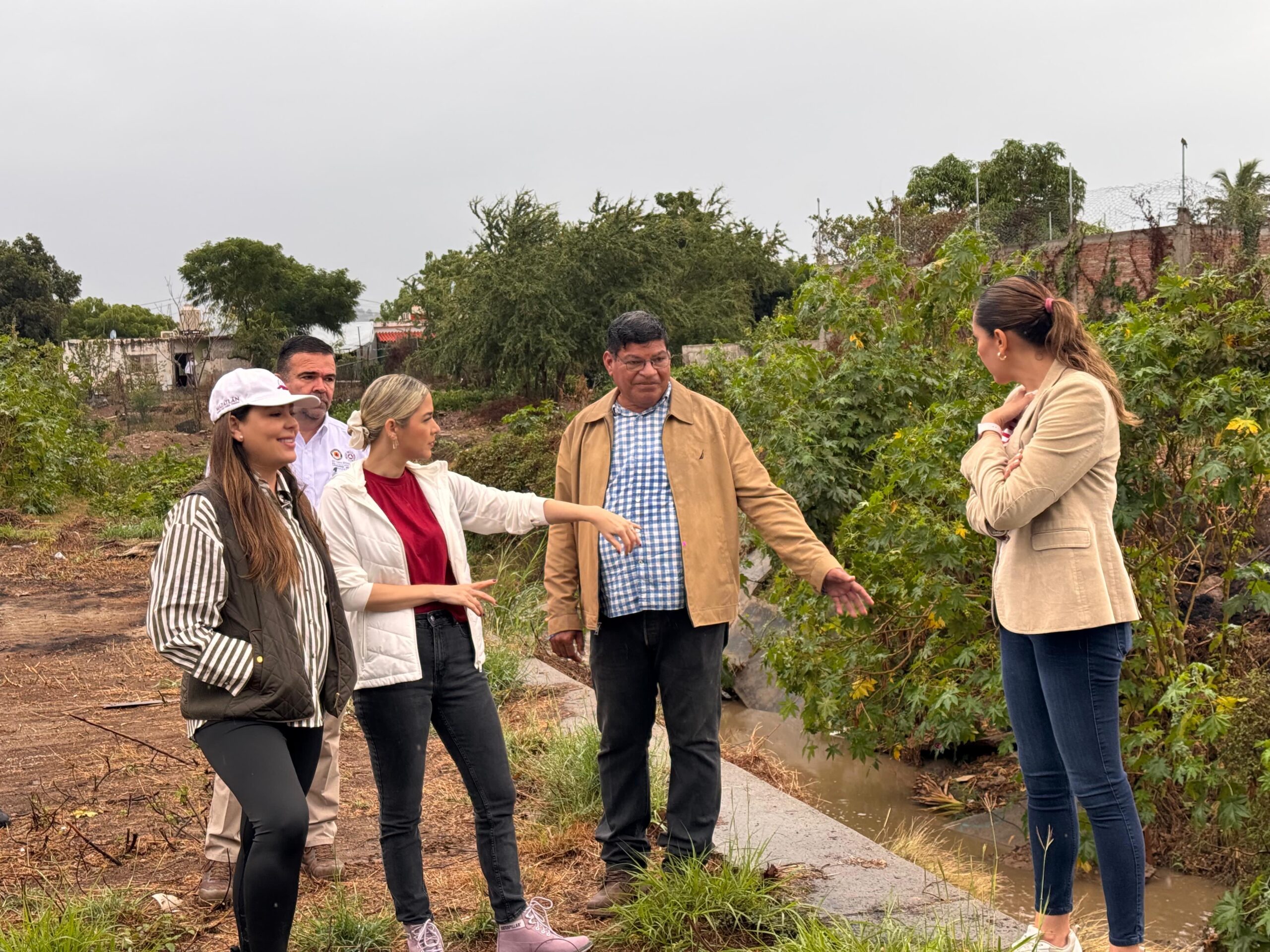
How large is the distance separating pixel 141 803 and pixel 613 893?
2636 millimetres

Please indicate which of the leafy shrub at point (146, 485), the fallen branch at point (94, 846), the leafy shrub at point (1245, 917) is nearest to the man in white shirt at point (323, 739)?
the fallen branch at point (94, 846)

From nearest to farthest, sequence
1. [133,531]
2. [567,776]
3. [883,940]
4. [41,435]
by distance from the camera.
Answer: [883,940] → [567,776] → [133,531] → [41,435]

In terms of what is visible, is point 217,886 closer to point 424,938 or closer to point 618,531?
point 424,938

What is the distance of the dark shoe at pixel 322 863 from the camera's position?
443 centimetres

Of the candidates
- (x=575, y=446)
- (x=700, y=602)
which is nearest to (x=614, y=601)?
(x=700, y=602)

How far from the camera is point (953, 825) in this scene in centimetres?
662

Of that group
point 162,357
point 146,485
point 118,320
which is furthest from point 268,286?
point 146,485

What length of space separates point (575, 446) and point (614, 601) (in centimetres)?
60

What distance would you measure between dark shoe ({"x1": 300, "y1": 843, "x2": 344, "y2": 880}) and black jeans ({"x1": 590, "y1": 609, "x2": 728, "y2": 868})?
111 cm

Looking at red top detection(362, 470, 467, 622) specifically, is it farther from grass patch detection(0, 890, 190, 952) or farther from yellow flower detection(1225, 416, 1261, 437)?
yellow flower detection(1225, 416, 1261, 437)

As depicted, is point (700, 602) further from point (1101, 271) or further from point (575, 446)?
point (1101, 271)

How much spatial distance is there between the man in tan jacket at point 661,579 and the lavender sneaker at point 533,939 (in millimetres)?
346

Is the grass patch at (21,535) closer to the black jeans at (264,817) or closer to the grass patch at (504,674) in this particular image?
the grass patch at (504,674)

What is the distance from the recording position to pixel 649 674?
396cm
